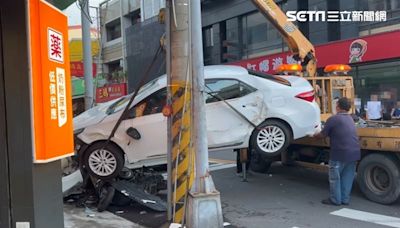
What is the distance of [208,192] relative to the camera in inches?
263

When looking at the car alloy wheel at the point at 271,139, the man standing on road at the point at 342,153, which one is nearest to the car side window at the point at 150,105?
the car alloy wheel at the point at 271,139

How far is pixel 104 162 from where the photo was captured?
7.99 meters

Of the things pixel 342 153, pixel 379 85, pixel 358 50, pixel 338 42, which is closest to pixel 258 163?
pixel 342 153

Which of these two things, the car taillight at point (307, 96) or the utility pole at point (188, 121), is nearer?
the utility pole at point (188, 121)

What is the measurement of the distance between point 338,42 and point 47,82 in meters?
16.5

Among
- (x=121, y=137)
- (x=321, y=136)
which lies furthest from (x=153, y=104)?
(x=321, y=136)

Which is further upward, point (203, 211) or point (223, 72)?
point (223, 72)

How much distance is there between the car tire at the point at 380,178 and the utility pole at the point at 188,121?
2.91m

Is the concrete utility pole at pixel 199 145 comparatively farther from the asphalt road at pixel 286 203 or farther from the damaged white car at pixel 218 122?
the damaged white car at pixel 218 122

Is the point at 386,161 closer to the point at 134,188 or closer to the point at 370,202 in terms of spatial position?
the point at 370,202

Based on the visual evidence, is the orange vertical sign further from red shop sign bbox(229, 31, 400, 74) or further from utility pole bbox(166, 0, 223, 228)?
red shop sign bbox(229, 31, 400, 74)

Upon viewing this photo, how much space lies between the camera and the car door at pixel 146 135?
8.09m

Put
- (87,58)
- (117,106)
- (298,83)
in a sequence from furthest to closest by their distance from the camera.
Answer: (87,58)
(298,83)
(117,106)

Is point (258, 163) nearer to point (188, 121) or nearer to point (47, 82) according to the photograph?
point (188, 121)
